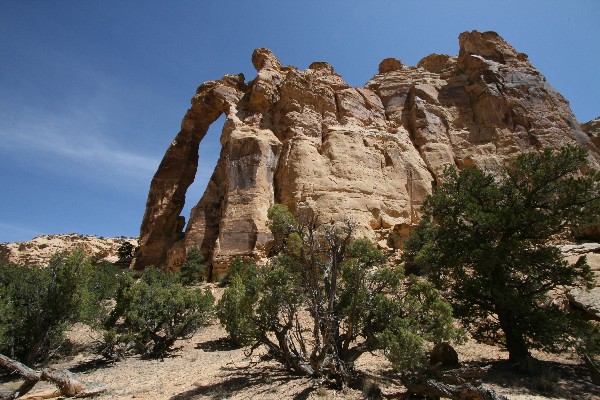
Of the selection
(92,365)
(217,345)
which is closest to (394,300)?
(217,345)

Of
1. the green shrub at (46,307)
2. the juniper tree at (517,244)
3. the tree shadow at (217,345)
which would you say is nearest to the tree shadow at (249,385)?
the tree shadow at (217,345)

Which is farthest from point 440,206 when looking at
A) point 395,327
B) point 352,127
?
point 352,127

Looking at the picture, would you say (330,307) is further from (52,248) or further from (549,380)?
(52,248)

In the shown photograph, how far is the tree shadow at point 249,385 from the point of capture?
9.53 m

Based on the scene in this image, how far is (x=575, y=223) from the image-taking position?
1208 cm

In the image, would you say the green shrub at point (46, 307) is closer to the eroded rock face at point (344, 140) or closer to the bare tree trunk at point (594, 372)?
the eroded rock face at point (344, 140)

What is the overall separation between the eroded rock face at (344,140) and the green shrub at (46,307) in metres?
13.5

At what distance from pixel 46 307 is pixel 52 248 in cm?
5079

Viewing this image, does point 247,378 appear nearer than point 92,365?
Yes

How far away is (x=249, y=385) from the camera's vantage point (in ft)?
33.7

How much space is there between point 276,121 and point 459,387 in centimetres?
3113

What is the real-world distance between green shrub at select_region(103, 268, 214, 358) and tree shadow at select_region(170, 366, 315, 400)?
229 inches

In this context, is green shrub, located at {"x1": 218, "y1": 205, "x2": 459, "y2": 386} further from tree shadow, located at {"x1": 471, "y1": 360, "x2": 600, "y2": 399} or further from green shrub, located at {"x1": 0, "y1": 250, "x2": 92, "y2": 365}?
green shrub, located at {"x1": 0, "y1": 250, "x2": 92, "y2": 365}

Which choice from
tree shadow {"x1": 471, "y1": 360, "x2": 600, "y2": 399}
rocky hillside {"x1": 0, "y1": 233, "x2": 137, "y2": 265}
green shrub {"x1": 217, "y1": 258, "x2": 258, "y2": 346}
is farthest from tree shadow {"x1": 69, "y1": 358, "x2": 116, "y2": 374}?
rocky hillside {"x1": 0, "y1": 233, "x2": 137, "y2": 265}
